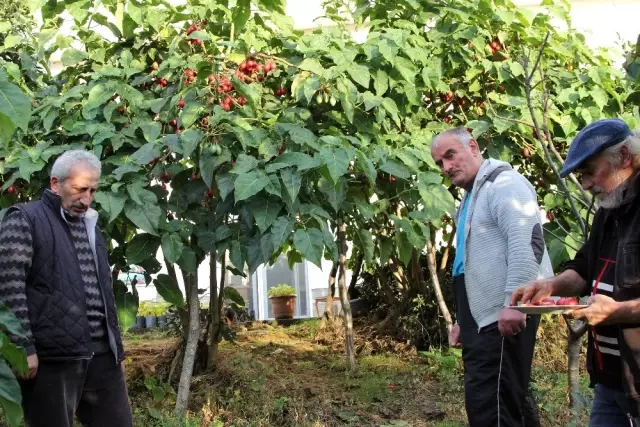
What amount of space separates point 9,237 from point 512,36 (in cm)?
353

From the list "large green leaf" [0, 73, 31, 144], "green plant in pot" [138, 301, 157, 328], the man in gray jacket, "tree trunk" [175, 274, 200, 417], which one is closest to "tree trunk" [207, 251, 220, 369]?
"tree trunk" [175, 274, 200, 417]

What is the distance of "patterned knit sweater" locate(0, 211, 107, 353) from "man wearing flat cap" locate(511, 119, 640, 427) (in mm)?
1853

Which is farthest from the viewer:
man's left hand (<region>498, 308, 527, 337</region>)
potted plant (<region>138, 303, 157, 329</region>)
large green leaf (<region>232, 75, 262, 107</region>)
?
potted plant (<region>138, 303, 157, 329</region>)

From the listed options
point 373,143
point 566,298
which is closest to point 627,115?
point 373,143

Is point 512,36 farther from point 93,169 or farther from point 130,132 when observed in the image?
point 93,169

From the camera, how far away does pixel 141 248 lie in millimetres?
4695

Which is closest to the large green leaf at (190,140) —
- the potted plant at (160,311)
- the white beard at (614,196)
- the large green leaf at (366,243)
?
the large green leaf at (366,243)

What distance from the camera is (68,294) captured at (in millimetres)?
3389

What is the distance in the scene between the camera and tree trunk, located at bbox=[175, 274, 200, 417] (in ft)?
16.3

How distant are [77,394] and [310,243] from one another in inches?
52.6

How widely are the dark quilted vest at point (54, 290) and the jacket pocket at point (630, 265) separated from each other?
78.7 inches

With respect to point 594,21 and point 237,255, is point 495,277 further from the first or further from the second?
point 594,21

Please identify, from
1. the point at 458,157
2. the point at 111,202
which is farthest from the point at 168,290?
the point at 458,157

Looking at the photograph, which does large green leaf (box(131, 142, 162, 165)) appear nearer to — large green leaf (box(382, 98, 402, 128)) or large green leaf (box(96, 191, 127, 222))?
large green leaf (box(96, 191, 127, 222))
